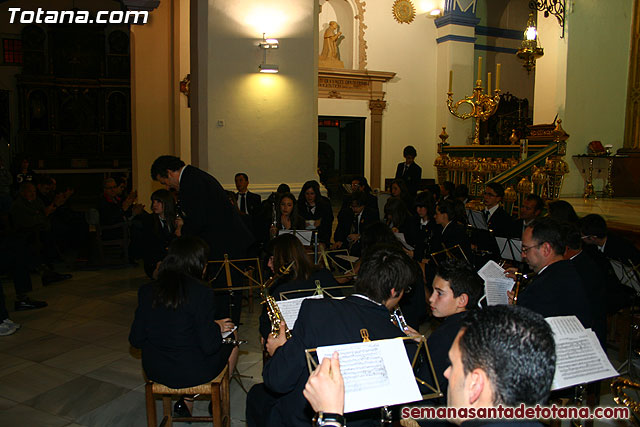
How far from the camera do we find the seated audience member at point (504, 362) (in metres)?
1.45

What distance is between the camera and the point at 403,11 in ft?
49.4

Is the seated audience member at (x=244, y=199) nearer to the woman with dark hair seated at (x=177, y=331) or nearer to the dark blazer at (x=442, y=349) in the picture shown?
the woman with dark hair seated at (x=177, y=331)

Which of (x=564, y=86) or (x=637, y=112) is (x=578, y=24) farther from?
(x=637, y=112)

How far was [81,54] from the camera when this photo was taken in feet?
60.6

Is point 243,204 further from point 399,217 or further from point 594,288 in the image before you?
point 594,288

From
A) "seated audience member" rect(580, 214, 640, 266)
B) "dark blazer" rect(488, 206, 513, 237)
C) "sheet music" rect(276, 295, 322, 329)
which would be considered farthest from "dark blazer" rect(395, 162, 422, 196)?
"sheet music" rect(276, 295, 322, 329)

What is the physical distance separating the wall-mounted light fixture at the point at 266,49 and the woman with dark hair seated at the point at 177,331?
557 cm

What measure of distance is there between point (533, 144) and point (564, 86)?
1.47 m

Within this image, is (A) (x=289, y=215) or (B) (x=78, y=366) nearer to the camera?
(B) (x=78, y=366)

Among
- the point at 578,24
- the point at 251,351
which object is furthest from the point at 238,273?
the point at 578,24

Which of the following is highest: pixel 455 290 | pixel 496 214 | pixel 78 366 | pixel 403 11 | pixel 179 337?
pixel 403 11

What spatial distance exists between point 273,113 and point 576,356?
6750 millimetres

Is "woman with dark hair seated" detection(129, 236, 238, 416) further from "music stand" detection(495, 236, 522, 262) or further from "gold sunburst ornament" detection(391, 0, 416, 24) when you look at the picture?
"gold sunburst ornament" detection(391, 0, 416, 24)

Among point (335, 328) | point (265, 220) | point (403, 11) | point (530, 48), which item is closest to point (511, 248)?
point (265, 220)
